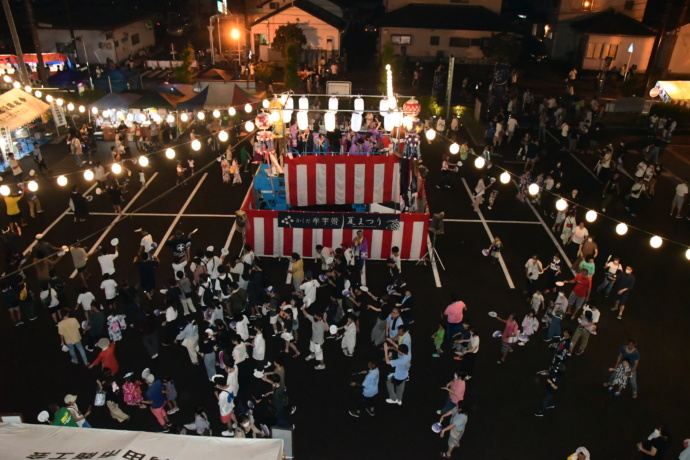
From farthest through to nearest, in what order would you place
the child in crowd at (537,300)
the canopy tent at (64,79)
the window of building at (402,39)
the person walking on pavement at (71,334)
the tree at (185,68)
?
the window of building at (402,39) → the tree at (185,68) → the canopy tent at (64,79) → the child in crowd at (537,300) → the person walking on pavement at (71,334)

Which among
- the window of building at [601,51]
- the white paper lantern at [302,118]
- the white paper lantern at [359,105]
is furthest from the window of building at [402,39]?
the white paper lantern at [302,118]

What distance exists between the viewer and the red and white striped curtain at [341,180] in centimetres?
1521

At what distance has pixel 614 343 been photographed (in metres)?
12.2

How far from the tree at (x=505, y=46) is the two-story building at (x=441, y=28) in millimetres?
2218

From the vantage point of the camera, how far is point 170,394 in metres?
9.67

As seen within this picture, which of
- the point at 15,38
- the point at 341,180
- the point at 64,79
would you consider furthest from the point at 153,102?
the point at 341,180

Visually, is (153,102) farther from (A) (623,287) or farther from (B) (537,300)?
(A) (623,287)

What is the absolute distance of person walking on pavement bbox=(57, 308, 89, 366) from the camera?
10.5m

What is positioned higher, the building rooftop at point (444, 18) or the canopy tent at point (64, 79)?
the building rooftop at point (444, 18)

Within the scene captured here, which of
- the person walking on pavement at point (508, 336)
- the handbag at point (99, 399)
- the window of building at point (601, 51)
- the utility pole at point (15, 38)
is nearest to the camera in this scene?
the handbag at point (99, 399)

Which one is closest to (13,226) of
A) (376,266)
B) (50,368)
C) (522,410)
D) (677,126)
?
(50,368)

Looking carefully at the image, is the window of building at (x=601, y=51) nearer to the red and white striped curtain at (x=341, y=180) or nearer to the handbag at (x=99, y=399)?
the red and white striped curtain at (x=341, y=180)

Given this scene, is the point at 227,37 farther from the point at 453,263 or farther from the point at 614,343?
the point at 614,343

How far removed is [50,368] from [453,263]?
10.6m
